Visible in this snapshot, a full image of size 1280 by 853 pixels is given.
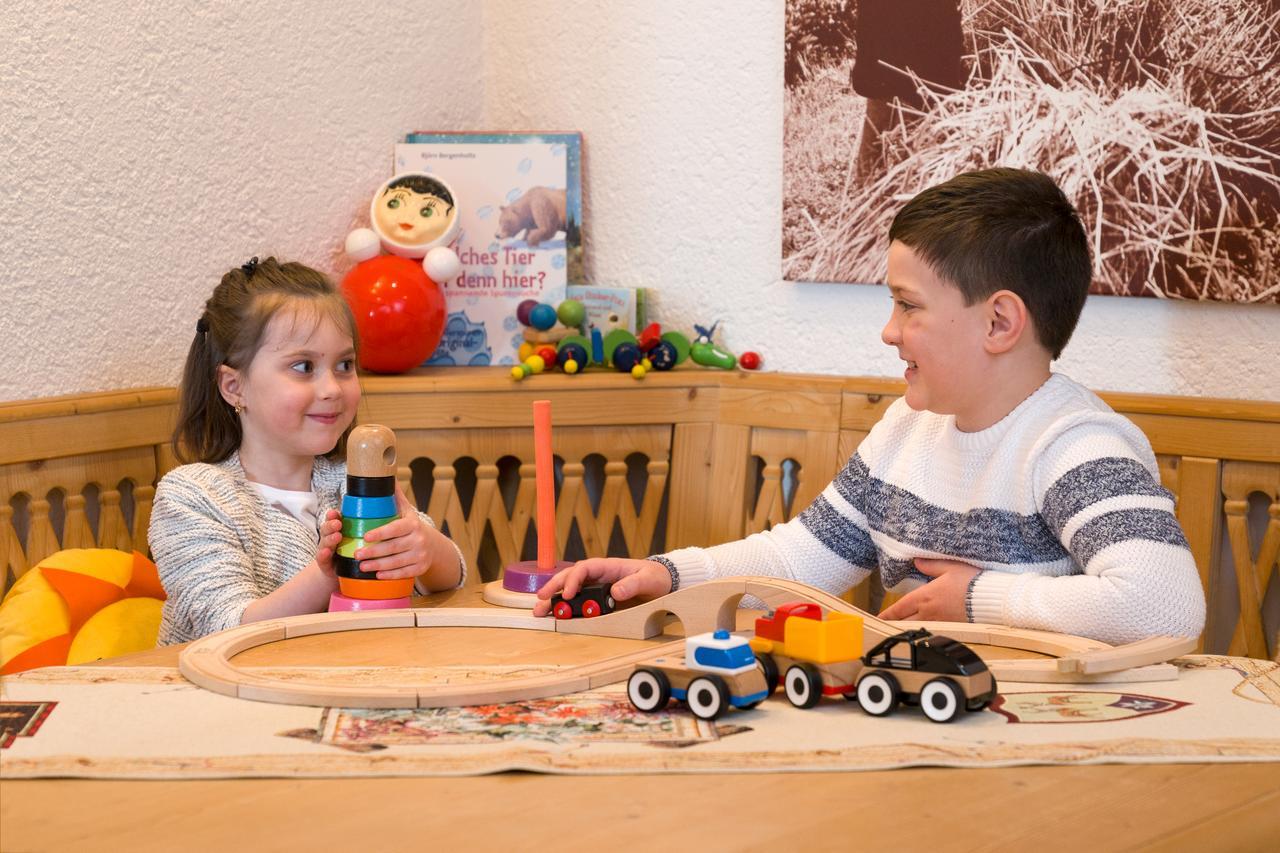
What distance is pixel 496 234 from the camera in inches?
103

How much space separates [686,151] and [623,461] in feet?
1.97

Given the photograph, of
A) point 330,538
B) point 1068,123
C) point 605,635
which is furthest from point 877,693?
point 1068,123

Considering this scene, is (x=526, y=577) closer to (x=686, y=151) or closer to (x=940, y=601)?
(x=940, y=601)

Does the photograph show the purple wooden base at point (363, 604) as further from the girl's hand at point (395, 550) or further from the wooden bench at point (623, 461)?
the wooden bench at point (623, 461)

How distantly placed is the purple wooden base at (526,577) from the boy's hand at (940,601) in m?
0.37

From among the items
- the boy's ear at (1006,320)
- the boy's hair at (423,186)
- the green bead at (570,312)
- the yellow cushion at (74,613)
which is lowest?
the yellow cushion at (74,613)

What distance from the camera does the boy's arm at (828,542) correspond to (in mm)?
1740

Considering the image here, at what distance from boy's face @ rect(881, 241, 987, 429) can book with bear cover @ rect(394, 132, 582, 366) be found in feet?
3.54

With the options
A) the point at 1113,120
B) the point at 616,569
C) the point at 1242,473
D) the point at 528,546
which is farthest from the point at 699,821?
the point at 528,546

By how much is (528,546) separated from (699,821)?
1800 mm

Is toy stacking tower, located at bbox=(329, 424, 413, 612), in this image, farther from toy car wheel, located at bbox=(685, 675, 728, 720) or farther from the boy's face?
the boy's face

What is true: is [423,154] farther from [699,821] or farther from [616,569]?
[699,821]

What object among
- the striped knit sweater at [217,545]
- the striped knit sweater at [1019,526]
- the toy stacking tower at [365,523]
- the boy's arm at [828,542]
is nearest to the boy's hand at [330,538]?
the toy stacking tower at [365,523]

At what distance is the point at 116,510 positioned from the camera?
215 cm
